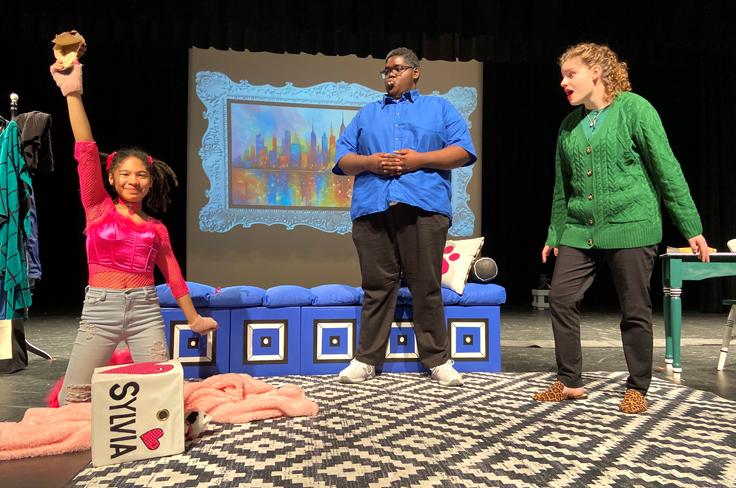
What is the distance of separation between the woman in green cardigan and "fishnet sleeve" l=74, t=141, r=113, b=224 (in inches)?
62.4

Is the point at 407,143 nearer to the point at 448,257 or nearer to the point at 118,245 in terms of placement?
the point at 448,257

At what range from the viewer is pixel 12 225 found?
2629 mm

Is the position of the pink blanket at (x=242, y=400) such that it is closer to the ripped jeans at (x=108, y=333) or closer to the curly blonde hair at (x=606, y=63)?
the ripped jeans at (x=108, y=333)

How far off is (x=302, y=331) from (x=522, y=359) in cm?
131

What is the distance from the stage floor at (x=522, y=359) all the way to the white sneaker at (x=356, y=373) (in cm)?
77

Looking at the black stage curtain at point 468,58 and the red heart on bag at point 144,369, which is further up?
the black stage curtain at point 468,58

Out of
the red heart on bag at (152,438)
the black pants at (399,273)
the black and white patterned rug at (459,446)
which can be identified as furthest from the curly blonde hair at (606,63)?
the red heart on bag at (152,438)

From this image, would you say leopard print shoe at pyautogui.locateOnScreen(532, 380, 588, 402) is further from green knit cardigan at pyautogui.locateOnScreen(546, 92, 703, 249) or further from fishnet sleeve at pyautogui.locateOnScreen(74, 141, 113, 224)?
fishnet sleeve at pyautogui.locateOnScreen(74, 141, 113, 224)

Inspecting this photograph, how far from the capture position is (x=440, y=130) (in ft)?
8.08

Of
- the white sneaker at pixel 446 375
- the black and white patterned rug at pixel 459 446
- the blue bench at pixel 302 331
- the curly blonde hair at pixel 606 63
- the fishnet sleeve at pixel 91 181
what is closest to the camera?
the black and white patterned rug at pixel 459 446

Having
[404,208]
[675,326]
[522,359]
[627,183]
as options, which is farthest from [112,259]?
[675,326]

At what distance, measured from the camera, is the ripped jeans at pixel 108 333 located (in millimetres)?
1734

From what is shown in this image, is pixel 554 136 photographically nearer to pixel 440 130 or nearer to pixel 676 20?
pixel 676 20

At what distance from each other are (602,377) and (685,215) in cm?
95
